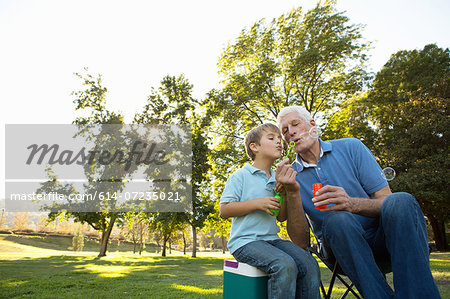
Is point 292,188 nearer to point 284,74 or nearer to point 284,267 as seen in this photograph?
point 284,267

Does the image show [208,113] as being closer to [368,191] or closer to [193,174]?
[193,174]

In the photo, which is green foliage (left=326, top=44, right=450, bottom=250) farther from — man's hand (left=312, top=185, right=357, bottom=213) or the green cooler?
the green cooler

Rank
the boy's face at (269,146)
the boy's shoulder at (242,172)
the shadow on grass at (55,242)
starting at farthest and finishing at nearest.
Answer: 1. the shadow on grass at (55,242)
2. the boy's face at (269,146)
3. the boy's shoulder at (242,172)

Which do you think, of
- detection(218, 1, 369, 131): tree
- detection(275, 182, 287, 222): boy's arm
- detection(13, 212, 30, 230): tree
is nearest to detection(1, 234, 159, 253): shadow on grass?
detection(13, 212, 30, 230): tree

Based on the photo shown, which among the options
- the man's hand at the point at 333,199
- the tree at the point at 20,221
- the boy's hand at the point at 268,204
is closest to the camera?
the man's hand at the point at 333,199

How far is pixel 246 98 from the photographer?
13.7 m

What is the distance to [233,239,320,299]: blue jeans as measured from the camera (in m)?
1.76

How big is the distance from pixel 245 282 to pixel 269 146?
1.09 meters

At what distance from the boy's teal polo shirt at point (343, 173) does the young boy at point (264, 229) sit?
238 mm

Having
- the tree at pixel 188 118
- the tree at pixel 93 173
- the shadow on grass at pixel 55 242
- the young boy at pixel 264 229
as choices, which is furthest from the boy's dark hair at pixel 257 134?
the shadow on grass at pixel 55 242

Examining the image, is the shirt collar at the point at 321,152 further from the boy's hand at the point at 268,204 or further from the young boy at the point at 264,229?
the boy's hand at the point at 268,204

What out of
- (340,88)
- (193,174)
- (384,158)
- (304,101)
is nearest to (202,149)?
(193,174)

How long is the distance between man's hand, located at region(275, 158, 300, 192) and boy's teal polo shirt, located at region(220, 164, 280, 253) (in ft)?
0.95

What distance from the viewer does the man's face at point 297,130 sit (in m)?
2.46
